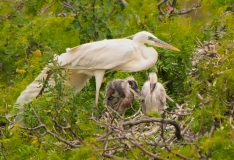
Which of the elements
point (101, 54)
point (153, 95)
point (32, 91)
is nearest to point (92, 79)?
point (101, 54)

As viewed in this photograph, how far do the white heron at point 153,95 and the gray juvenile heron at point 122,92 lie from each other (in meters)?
0.12

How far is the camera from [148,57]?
9508mm

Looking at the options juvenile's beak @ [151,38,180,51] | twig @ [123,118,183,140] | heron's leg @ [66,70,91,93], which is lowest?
heron's leg @ [66,70,91,93]

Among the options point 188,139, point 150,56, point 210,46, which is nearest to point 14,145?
point 188,139

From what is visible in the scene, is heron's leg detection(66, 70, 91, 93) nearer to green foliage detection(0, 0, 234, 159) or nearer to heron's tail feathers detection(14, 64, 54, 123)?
green foliage detection(0, 0, 234, 159)

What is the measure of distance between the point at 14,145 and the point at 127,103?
1891 mm

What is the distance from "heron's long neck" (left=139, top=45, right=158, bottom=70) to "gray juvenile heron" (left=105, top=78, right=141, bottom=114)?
0.19 meters

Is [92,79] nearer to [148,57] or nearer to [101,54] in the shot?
[101,54]

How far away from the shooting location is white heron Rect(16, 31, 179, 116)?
9.53 metres

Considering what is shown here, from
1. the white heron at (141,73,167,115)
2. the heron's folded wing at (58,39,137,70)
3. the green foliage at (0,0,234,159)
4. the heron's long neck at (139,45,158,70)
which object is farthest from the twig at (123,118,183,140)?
the heron's folded wing at (58,39,137,70)

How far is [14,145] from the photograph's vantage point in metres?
7.76

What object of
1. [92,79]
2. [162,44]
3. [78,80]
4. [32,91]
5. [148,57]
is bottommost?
[92,79]

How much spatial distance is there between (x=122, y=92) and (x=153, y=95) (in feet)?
0.97

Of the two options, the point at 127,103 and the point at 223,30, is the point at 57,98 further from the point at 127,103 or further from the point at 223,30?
the point at 223,30
